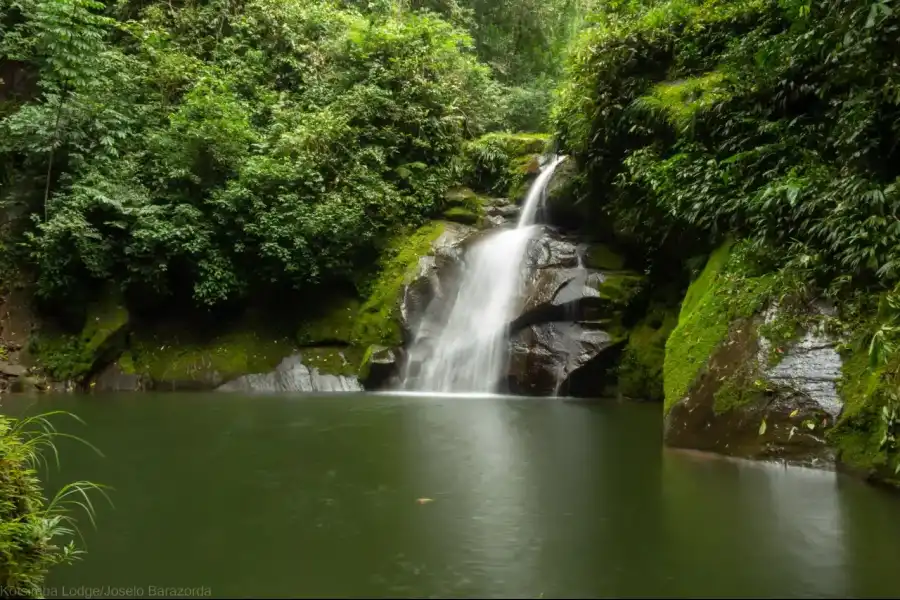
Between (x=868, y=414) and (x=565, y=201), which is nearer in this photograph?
(x=868, y=414)

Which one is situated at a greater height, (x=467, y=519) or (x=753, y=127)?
(x=753, y=127)

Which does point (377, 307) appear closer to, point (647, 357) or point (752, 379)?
point (647, 357)

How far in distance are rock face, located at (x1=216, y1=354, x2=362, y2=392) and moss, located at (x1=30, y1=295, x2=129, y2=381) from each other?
2414mm

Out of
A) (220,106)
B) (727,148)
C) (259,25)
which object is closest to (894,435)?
(727,148)

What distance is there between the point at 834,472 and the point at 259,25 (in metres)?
16.7

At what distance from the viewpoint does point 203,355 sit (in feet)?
44.2

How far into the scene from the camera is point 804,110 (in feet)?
26.1

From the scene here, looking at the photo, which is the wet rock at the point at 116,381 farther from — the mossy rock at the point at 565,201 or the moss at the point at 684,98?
the moss at the point at 684,98

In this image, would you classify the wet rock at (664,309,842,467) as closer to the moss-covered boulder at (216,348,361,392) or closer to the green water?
the green water

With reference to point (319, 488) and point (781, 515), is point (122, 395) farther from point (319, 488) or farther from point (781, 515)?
point (781, 515)

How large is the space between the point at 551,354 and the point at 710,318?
4.13m

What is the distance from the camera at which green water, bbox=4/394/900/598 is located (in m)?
3.19

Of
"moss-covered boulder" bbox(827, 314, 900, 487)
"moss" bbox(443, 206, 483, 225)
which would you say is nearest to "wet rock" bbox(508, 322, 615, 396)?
"moss" bbox(443, 206, 483, 225)

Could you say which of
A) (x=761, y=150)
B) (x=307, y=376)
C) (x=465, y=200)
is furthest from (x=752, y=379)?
(x=465, y=200)
